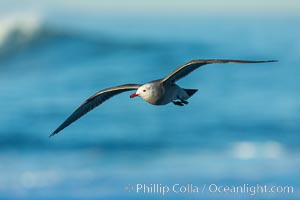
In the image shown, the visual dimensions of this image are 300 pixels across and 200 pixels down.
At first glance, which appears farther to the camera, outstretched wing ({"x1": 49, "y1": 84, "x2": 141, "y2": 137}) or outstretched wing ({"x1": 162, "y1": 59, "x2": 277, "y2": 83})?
outstretched wing ({"x1": 49, "y1": 84, "x2": 141, "y2": 137})

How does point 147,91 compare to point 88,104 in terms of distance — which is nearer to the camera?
point 147,91

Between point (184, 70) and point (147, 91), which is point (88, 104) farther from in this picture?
point (184, 70)

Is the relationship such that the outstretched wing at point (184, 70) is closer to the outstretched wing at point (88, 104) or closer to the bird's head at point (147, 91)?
the bird's head at point (147, 91)

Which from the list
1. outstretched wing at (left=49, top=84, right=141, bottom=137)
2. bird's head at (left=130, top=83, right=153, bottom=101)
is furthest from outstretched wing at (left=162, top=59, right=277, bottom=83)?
outstretched wing at (left=49, top=84, right=141, bottom=137)

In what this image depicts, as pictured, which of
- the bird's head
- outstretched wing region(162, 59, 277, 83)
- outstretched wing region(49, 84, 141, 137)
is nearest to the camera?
outstretched wing region(162, 59, 277, 83)

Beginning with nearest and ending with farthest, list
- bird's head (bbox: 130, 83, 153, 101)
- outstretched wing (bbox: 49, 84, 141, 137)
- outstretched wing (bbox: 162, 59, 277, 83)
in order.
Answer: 1. outstretched wing (bbox: 162, 59, 277, 83)
2. bird's head (bbox: 130, 83, 153, 101)
3. outstretched wing (bbox: 49, 84, 141, 137)

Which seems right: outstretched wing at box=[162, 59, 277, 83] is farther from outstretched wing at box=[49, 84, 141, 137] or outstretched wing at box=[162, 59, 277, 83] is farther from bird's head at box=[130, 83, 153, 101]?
outstretched wing at box=[49, 84, 141, 137]

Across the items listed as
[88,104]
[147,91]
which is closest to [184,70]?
[147,91]

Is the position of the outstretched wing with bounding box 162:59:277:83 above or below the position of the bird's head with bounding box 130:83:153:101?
above

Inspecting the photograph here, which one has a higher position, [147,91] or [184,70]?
[184,70]

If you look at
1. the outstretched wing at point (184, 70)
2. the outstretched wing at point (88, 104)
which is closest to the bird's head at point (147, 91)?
the outstretched wing at point (184, 70)

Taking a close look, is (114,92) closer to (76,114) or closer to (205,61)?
(76,114)

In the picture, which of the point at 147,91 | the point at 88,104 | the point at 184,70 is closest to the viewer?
the point at 184,70

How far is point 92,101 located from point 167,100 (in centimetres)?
116
